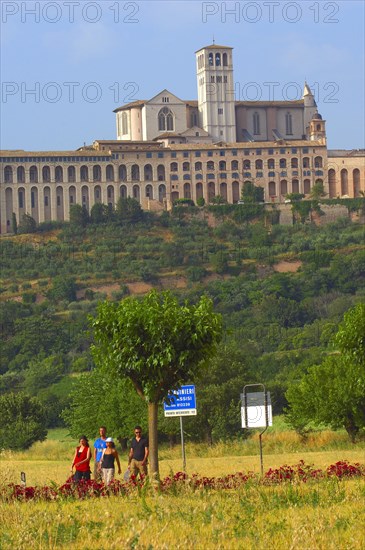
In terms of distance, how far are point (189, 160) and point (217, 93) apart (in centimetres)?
832

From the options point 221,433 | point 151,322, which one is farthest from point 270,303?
point 151,322

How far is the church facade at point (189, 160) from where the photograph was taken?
12125 cm

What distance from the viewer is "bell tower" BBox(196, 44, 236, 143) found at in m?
Answer: 127

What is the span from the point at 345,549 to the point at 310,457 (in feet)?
53.6

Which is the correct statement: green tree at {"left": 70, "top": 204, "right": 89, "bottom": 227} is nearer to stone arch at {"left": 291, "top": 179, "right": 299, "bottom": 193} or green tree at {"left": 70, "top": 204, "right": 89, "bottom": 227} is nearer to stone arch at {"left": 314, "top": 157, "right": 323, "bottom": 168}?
stone arch at {"left": 291, "top": 179, "right": 299, "bottom": 193}

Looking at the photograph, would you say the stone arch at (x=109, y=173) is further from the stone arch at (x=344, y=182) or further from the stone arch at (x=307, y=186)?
the stone arch at (x=344, y=182)

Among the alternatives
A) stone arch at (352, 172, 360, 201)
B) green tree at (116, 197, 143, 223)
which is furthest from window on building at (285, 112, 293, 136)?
green tree at (116, 197, 143, 223)

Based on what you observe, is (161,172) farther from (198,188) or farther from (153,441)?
(153,441)

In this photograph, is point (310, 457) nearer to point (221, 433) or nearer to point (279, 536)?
point (221, 433)

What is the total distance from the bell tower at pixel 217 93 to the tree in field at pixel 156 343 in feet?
347

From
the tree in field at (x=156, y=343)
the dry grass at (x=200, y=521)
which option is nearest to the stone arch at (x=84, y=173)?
the tree in field at (x=156, y=343)

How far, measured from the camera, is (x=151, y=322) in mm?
21297

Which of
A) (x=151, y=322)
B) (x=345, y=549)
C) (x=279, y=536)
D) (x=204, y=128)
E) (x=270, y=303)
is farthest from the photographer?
(x=204, y=128)

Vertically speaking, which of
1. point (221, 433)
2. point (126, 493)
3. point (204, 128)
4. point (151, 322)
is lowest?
point (221, 433)
